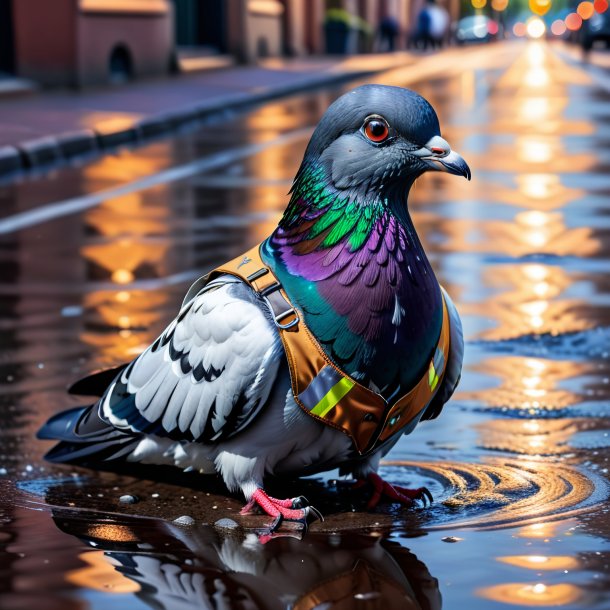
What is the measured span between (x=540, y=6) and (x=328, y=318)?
591ft

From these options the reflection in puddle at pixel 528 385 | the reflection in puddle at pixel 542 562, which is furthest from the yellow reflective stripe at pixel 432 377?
the reflection in puddle at pixel 528 385

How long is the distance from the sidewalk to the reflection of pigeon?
33.1 ft

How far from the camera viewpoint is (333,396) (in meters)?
3.71

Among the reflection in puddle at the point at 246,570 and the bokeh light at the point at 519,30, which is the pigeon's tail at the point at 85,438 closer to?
the reflection in puddle at the point at 246,570

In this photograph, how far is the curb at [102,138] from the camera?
556 inches

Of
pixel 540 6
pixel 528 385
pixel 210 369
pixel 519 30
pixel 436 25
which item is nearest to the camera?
pixel 210 369

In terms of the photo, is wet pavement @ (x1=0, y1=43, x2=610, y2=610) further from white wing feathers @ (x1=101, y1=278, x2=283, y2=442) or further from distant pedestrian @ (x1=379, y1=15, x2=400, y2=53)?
distant pedestrian @ (x1=379, y1=15, x2=400, y2=53)

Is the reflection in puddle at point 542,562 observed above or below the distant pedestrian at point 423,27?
above

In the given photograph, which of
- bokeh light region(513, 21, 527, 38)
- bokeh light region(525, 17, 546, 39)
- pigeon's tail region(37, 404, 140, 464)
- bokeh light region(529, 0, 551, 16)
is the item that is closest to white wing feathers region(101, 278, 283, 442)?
pigeon's tail region(37, 404, 140, 464)

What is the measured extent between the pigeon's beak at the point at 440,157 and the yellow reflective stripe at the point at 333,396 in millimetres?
550

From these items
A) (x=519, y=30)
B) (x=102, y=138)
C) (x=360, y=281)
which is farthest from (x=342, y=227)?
(x=519, y=30)

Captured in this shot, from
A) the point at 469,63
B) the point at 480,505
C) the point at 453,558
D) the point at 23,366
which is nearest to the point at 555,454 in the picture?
the point at 480,505

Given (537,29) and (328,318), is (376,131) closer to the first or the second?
(328,318)

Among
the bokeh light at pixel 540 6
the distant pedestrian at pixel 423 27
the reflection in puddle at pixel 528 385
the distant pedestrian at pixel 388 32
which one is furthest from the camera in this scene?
the bokeh light at pixel 540 6
